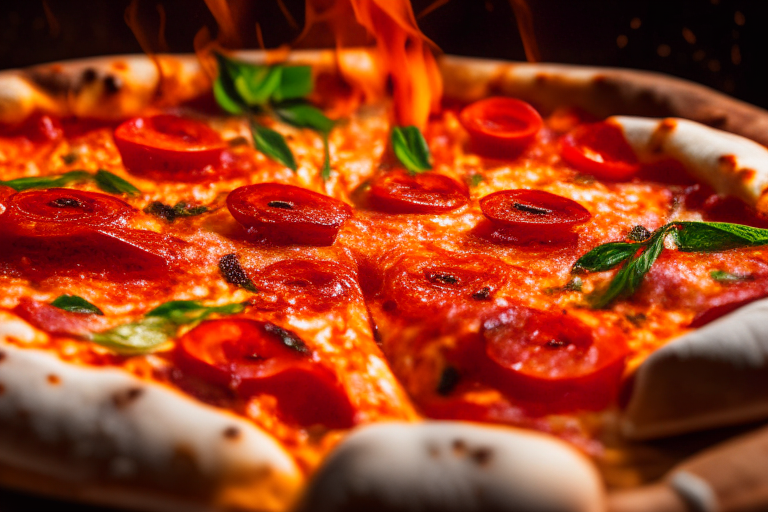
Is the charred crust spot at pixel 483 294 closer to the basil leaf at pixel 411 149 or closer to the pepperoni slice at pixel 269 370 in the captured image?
the pepperoni slice at pixel 269 370

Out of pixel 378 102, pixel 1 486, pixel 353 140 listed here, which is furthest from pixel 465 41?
pixel 1 486

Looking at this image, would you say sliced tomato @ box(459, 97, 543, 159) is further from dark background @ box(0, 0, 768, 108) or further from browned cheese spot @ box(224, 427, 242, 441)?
browned cheese spot @ box(224, 427, 242, 441)

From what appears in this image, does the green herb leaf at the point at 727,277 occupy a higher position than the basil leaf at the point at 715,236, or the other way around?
the basil leaf at the point at 715,236

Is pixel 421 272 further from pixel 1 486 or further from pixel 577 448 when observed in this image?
pixel 1 486

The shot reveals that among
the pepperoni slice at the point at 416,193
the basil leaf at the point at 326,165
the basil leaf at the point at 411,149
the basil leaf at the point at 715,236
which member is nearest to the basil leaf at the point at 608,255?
the basil leaf at the point at 715,236

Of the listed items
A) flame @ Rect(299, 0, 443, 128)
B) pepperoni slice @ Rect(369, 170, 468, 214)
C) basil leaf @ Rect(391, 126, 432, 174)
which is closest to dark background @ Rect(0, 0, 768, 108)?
flame @ Rect(299, 0, 443, 128)
